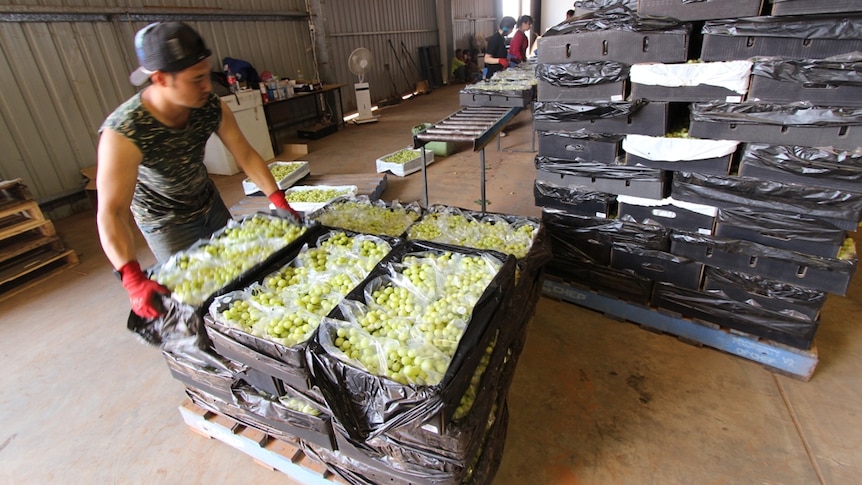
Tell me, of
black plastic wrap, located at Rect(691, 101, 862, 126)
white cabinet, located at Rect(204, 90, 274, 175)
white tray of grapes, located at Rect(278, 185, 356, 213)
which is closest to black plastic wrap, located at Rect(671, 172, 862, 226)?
black plastic wrap, located at Rect(691, 101, 862, 126)

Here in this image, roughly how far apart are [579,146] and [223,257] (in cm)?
196

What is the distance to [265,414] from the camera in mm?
1681

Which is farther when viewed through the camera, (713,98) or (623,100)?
(623,100)

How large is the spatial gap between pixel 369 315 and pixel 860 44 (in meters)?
2.18

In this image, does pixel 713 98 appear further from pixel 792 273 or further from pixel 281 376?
pixel 281 376

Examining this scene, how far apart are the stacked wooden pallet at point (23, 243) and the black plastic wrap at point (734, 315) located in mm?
4660

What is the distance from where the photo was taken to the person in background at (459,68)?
13906 mm

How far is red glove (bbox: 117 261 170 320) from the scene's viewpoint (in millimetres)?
1561

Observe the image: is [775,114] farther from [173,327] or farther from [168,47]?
[173,327]

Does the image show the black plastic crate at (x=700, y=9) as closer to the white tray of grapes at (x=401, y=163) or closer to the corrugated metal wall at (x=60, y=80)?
the white tray of grapes at (x=401, y=163)

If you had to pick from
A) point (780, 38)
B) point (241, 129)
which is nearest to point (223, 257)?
point (780, 38)

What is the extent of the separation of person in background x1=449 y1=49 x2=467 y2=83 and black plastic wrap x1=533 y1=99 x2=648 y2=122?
40.1ft

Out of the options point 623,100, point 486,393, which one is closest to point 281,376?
point 486,393

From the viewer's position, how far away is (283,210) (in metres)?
2.16
